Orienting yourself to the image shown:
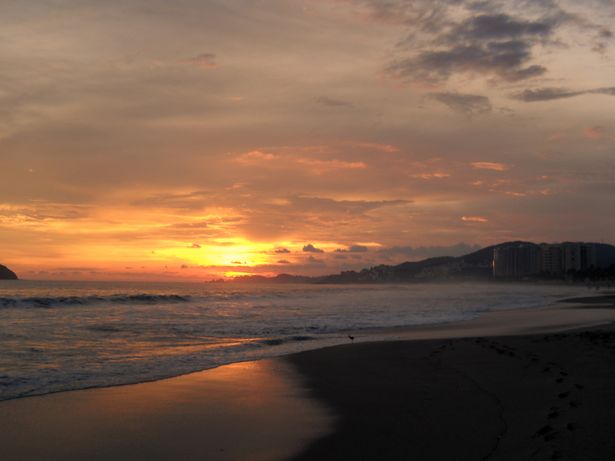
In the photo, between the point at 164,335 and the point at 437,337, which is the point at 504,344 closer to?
the point at 437,337

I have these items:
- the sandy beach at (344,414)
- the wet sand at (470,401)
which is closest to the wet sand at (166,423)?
the sandy beach at (344,414)

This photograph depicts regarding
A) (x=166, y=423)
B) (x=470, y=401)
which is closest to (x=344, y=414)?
(x=470, y=401)

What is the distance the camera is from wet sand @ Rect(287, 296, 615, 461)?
691cm

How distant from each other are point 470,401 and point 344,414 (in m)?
2.23

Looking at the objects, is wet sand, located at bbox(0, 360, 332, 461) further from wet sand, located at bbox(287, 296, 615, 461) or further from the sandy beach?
wet sand, located at bbox(287, 296, 615, 461)

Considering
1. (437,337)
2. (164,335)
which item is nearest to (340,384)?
(437,337)

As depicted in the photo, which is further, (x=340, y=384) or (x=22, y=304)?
(x=22, y=304)

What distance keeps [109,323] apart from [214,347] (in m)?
12.2

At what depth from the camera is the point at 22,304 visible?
45.8 meters

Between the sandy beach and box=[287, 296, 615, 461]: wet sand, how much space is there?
2 cm

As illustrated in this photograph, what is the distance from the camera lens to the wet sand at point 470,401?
6910 mm

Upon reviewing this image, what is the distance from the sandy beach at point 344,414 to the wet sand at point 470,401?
0.02m

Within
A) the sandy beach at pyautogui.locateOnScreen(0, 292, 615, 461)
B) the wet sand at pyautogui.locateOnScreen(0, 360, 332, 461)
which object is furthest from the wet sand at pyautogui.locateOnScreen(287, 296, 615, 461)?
the wet sand at pyautogui.locateOnScreen(0, 360, 332, 461)

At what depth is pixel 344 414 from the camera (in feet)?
31.1
